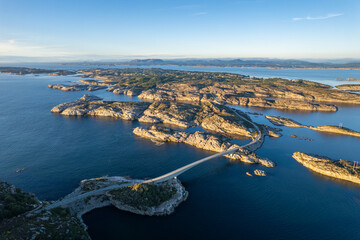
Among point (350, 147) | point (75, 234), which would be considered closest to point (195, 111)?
point (350, 147)

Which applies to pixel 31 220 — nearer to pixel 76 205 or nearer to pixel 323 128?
pixel 76 205

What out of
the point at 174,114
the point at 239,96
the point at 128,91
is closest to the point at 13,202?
the point at 174,114

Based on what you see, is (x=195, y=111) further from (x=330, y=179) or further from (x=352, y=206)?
(x=352, y=206)

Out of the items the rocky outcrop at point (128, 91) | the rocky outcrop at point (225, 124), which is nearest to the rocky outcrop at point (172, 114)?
the rocky outcrop at point (225, 124)

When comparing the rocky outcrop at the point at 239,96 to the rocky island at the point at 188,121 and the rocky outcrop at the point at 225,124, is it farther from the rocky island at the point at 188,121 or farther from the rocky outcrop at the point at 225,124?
the rocky outcrop at the point at 225,124

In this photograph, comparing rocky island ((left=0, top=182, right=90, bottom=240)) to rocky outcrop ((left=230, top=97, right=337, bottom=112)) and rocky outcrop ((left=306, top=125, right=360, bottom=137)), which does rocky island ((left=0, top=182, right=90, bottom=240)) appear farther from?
rocky outcrop ((left=230, top=97, right=337, bottom=112))

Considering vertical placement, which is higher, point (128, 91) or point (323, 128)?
point (128, 91)

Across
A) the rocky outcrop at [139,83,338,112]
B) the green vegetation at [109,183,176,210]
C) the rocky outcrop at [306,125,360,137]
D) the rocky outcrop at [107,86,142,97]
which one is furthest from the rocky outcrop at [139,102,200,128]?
the rocky outcrop at [107,86,142,97]
